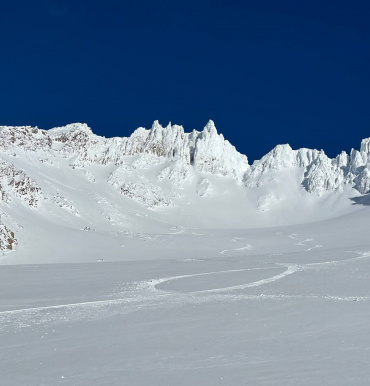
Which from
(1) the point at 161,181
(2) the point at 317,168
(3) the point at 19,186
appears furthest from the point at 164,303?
(2) the point at 317,168

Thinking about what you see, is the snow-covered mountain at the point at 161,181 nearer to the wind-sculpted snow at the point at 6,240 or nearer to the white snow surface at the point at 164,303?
the white snow surface at the point at 164,303

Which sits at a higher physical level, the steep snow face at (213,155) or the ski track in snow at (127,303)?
the steep snow face at (213,155)

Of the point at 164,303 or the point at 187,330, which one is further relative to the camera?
the point at 164,303

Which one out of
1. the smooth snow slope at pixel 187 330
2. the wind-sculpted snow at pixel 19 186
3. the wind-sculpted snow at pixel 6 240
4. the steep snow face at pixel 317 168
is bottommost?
the smooth snow slope at pixel 187 330

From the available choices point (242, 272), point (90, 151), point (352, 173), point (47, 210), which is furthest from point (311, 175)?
point (242, 272)

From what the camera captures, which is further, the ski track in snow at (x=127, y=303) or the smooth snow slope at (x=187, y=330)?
the ski track in snow at (x=127, y=303)

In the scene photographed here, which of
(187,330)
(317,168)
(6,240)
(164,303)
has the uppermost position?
(317,168)

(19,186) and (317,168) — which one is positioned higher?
(317,168)

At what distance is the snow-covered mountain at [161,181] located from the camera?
308 ft

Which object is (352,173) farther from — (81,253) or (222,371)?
(222,371)

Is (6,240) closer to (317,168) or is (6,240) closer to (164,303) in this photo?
(164,303)

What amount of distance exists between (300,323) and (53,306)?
11409 millimetres

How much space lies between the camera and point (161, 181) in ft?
479

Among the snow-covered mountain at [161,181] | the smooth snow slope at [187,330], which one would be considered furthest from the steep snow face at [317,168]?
the smooth snow slope at [187,330]
